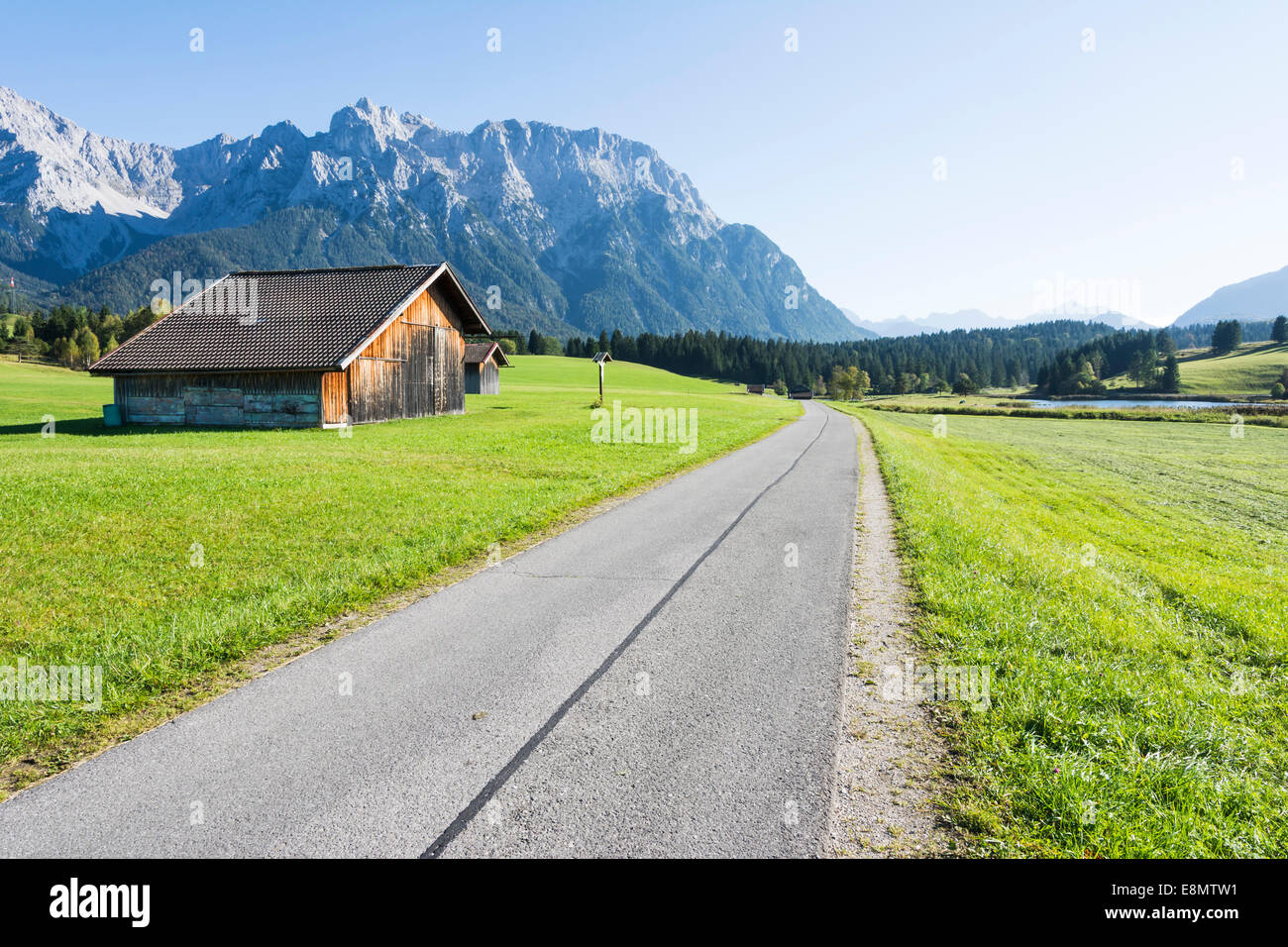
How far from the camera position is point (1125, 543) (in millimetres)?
14258

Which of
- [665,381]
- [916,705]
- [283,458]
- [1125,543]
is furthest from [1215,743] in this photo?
[665,381]

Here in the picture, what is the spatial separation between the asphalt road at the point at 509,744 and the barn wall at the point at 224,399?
2460cm

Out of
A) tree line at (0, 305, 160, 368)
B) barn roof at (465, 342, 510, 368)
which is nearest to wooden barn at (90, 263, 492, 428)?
barn roof at (465, 342, 510, 368)

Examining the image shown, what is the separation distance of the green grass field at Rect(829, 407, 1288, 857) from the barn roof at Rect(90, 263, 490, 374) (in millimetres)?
25823

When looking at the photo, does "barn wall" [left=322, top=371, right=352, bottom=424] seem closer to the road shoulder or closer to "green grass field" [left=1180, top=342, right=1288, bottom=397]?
the road shoulder

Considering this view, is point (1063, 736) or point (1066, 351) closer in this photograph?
point (1063, 736)

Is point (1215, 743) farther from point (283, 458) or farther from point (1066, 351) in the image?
point (1066, 351)

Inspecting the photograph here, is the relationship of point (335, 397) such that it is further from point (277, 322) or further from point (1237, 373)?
point (1237, 373)

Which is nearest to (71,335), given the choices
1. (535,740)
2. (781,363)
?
(781,363)

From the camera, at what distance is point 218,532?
10344mm

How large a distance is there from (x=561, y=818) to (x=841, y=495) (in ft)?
43.1

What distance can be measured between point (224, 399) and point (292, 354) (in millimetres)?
3958

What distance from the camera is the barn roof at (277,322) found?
95.3 feet

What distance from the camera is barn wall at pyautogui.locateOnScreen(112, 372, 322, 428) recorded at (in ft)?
93.8
